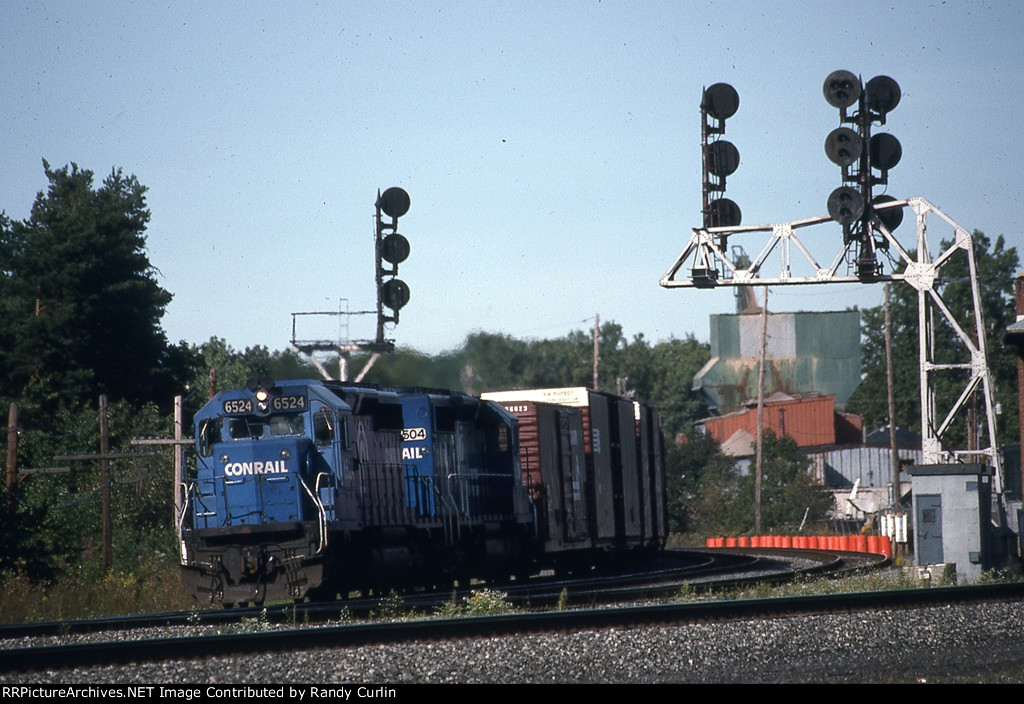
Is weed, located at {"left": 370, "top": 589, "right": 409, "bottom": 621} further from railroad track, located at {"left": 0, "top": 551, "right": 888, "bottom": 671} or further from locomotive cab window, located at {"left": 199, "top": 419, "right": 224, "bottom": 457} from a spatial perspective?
locomotive cab window, located at {"left": 199, "top": 419, "right": 224, "bottom": 457}

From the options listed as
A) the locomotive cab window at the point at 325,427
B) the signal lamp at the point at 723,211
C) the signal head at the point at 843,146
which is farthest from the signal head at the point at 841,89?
the locomotive cab window at the point at 325,427

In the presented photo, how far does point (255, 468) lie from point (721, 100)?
47.5 ft

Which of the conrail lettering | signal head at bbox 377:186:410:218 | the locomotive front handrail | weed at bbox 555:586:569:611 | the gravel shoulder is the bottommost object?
weed at bbox 555:586:569:611

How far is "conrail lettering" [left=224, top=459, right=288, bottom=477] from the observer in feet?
65.7

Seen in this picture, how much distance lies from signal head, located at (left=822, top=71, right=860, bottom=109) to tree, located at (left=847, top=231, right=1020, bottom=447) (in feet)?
148

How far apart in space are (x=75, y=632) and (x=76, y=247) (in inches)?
1440

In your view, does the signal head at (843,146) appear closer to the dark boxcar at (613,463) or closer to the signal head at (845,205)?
the signal head at (845,205)

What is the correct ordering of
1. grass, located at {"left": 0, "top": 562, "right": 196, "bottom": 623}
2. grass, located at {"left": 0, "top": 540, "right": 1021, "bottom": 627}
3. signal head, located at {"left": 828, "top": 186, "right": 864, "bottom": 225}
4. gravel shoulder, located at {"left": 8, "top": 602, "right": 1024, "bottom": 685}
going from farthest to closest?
signal head, located at {"left": 828, "top": 186, "right": 864, "bottom": 225} < grass, located at {"left": 0, "top": 562, "right": 196, "bottom": 623} < grass, located at {"left": 0, "top": 540, "right": 1021, "bottom": 627} < gravel shoulder, located at {"left": 8, "top": 602, "right": 1024, "bottom": 685}

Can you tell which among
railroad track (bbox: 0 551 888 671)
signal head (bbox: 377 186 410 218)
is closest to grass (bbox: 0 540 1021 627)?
railroad track (bbox: 0 551 888 671)

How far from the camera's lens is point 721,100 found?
28.8 metres

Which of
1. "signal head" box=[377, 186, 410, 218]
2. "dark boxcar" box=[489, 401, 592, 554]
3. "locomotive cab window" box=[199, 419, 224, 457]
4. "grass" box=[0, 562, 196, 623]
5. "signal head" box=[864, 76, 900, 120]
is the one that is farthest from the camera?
"signal head" box=[864, 76, 900, 120]

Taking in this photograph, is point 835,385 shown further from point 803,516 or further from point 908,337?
point 803,516

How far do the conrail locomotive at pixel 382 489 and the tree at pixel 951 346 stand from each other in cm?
4816

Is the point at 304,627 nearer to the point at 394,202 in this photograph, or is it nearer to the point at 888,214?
the point at 394,202
